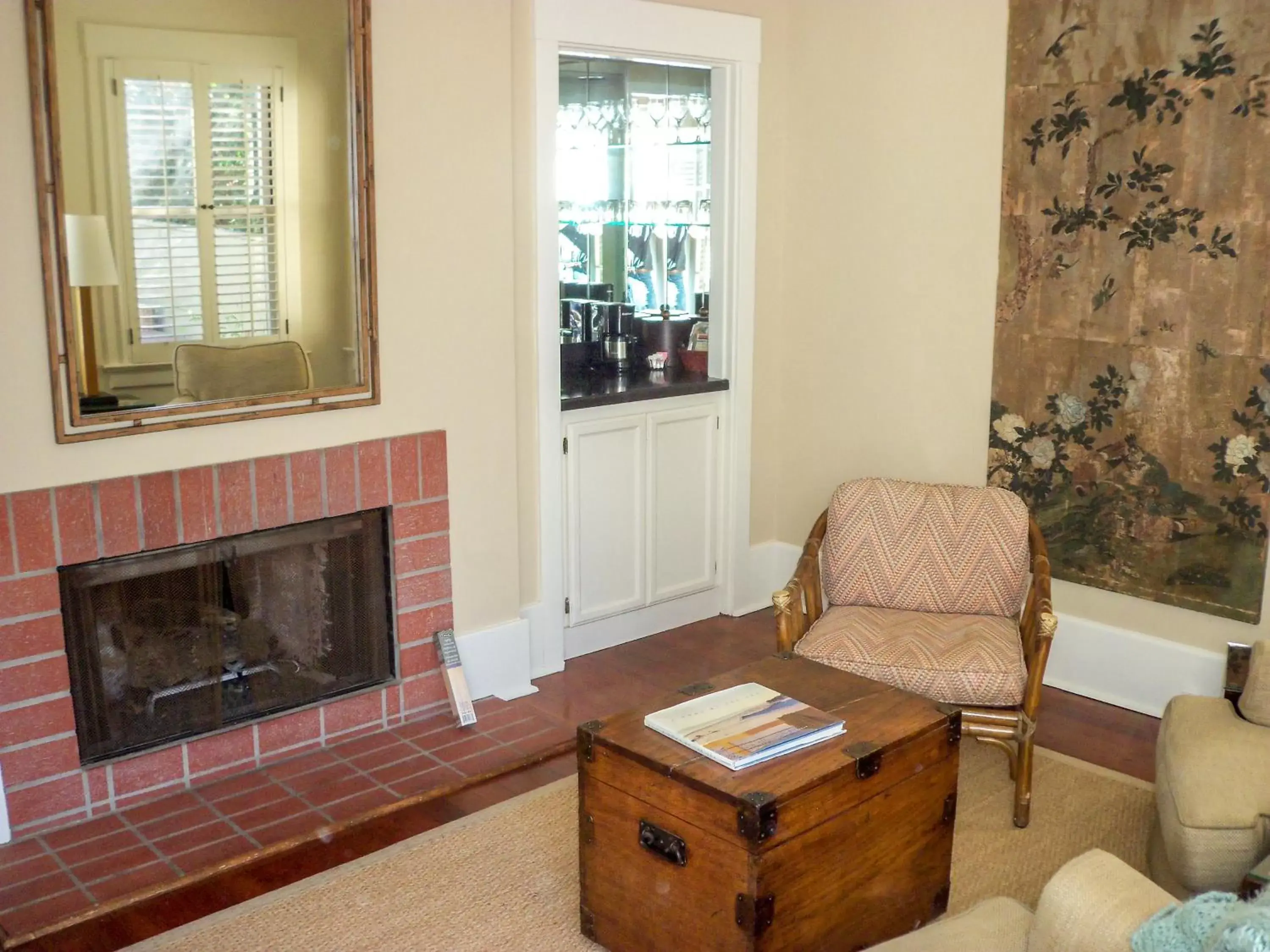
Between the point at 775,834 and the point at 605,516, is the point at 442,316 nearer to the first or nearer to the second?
the point at 605,516

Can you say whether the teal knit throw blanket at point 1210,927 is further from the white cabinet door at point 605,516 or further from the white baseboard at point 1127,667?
the white cabinet door at point 605,516

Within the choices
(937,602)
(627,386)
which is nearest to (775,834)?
(937,602)

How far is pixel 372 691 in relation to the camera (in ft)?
12.0

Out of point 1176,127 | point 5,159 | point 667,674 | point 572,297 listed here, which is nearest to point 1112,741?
point 667,674

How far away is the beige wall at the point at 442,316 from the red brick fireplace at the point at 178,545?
48 millimetres

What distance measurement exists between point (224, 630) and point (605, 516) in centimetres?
136

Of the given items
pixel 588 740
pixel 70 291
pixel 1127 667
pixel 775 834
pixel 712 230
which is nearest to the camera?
pixel 775 834

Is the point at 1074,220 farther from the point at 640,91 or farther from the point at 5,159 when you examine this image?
the point at 5,159

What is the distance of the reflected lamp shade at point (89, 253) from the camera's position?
114 inches

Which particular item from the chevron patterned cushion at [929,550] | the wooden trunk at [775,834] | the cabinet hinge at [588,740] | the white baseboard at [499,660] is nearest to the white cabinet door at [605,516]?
the white baseboard at [499,660]

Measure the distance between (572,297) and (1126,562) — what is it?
6.96ft

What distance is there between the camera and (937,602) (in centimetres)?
355

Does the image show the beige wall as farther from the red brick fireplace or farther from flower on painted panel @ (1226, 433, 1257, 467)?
flower on painted panel @ (1226, 433, 1257, 467)

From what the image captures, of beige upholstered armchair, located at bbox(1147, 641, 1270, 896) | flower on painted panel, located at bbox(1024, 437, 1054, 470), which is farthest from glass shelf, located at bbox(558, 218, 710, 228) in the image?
beige upholstered armchair, located at bbox(1147, 641, 1270, 896)
